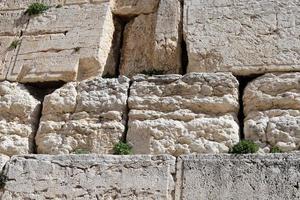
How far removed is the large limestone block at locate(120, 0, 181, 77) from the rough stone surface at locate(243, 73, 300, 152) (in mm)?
1016

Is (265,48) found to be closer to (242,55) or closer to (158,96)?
(242,55)

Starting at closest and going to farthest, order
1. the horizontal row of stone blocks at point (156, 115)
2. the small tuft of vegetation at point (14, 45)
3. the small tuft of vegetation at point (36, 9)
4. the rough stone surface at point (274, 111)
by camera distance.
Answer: the rough stone surface at point (274, 111), the horizontal row of stone blocks at point (156, 115), the small tuft of vegetation at point (14, 45), the small tuft of vegetation at point (36, 9)

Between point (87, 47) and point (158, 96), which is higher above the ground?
point (87, 47)

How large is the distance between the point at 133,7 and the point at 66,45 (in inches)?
39.2

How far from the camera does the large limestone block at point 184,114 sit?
5.57 meters

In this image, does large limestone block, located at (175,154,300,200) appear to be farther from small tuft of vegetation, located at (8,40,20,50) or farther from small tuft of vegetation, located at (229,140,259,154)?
small tuft of vegetation, located at (8,40,20,50)

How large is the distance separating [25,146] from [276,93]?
8.76ft

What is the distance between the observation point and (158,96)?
5.91 m

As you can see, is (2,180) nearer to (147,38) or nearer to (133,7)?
(147,38)

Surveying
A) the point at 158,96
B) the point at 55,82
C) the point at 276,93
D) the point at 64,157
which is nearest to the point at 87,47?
the point at 55,82

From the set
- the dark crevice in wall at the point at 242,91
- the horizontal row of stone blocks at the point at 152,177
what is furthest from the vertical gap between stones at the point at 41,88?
the dark crevice in wall at the point at 242,91

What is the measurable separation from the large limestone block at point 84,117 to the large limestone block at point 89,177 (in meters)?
0.68

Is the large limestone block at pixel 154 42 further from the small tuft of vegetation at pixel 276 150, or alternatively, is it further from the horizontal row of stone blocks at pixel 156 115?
the small tuft of vegetation at pixel 276 150

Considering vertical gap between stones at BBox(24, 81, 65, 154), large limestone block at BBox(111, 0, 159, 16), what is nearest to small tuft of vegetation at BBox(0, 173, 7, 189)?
vertical gap between stones at BBox(24, 81, 65, 154)
